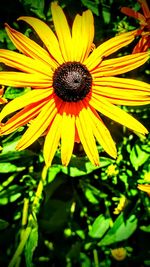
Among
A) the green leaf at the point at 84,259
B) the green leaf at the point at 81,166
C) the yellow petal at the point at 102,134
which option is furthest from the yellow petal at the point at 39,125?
the green leaf at the point at 84,259

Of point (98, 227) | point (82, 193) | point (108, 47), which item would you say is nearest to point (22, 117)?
point (108, 47)

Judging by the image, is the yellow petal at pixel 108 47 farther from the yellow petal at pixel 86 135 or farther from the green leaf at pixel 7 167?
the green leaf at pixel 7 167

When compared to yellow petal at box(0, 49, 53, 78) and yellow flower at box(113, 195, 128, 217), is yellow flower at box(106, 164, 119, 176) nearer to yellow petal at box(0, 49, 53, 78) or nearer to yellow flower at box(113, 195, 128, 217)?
yellow flower at box(113, 195, 128, 217)

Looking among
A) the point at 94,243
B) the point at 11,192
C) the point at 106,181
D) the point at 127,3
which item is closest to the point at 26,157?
the point at 11,192

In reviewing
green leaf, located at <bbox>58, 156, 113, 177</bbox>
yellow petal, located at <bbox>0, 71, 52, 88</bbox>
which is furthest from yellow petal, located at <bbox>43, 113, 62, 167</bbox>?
green leaf, located at <bbox>58, 156, 113, 177</bbox>

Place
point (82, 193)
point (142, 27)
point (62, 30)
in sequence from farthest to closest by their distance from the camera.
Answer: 1. point (82, 193)
2. point (142, 27)
3. point (62, 30)

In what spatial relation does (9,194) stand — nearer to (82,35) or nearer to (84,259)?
(84,259)

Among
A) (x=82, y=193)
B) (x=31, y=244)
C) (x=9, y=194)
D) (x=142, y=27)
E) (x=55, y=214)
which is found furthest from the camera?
(x=82, y=193)
